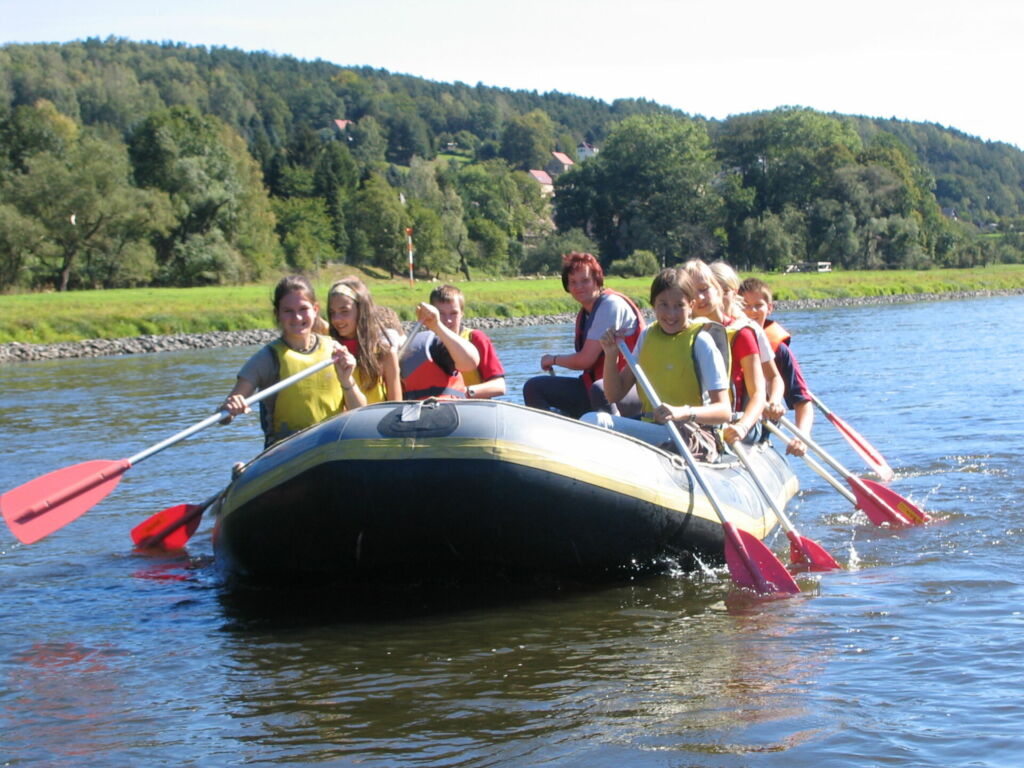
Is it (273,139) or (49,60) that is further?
(273,139)

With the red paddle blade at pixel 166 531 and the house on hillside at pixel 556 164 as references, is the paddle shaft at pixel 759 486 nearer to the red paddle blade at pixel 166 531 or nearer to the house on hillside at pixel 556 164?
the red paddle blade at pixel 166 531

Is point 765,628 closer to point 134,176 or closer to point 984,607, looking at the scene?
point 984,607

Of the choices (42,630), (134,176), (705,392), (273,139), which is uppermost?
(273,139)

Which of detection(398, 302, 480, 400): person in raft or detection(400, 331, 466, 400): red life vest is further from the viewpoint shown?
detection(400, 331, 466, 400): red life vest

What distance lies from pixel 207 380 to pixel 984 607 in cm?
1493

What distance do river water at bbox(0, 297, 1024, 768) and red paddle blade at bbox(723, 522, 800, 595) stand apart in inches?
5.3

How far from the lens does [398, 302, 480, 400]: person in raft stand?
6.20 metres

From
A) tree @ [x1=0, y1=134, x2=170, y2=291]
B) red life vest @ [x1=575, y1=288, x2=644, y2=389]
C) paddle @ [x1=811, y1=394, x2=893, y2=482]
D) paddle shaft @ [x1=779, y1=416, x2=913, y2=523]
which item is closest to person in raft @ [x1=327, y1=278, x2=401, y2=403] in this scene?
red life vest @ [x1=575, y1=288, x2=644, y2=389]

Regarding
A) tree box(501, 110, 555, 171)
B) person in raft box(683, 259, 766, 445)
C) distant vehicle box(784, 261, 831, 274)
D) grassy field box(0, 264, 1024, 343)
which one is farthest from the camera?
tree box(501, 110, 555, 171)

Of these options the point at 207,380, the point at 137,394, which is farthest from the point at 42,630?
the point at 207,380

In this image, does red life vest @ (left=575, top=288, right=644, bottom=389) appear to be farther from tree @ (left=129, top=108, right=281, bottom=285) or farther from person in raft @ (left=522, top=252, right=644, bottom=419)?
tree @ (left=129, top=108, right=281, bottom=285)

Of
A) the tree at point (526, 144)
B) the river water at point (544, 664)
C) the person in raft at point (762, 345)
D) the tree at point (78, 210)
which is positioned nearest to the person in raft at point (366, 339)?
the river water at point (544, 664)

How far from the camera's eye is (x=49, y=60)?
112 meters

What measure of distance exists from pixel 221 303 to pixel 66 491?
28.5 m
